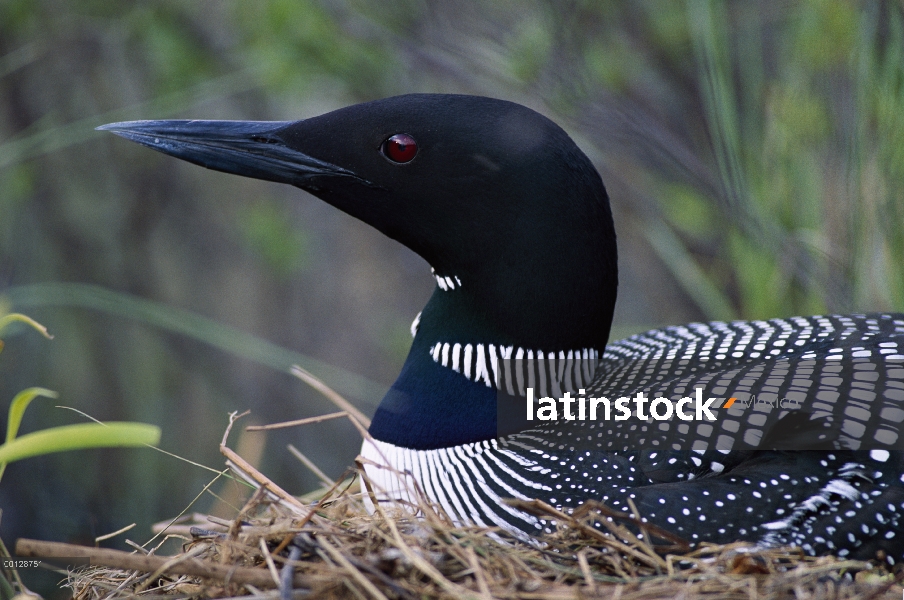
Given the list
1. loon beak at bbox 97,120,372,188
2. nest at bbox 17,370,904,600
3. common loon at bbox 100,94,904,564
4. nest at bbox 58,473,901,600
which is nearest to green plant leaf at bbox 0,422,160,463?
nest at bbox 17,370,904,600

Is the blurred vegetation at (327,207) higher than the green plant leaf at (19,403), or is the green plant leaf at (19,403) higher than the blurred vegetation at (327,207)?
the blurred vegetation at (327,207)

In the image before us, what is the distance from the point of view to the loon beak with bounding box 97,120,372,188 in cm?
204

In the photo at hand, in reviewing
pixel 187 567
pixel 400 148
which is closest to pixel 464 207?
pixel 400 148

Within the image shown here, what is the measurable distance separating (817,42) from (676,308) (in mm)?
1945

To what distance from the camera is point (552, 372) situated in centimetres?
208

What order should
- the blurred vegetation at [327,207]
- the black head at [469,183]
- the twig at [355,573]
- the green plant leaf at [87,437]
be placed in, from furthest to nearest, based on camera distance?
the blurred vegetation at [327,207] → the black head at [469,183] → the twig at [355,573] → the green plant leaf at [87,437]

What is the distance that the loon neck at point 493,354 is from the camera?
6.62ft

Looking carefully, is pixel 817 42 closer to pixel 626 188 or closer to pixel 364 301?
pixel 626 188

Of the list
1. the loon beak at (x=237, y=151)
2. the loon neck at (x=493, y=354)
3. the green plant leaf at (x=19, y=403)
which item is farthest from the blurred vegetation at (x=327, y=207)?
the green plant leaf at (x=19, y=403)

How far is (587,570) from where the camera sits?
1.54 m

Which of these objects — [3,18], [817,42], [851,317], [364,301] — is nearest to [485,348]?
[851,317]

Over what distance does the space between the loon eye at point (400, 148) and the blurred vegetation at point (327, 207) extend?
95 cm

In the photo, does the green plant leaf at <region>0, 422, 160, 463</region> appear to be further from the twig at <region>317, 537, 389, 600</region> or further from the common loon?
the common loon

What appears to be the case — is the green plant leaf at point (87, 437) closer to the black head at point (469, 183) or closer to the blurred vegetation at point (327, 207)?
the black head at point (469, 183)
